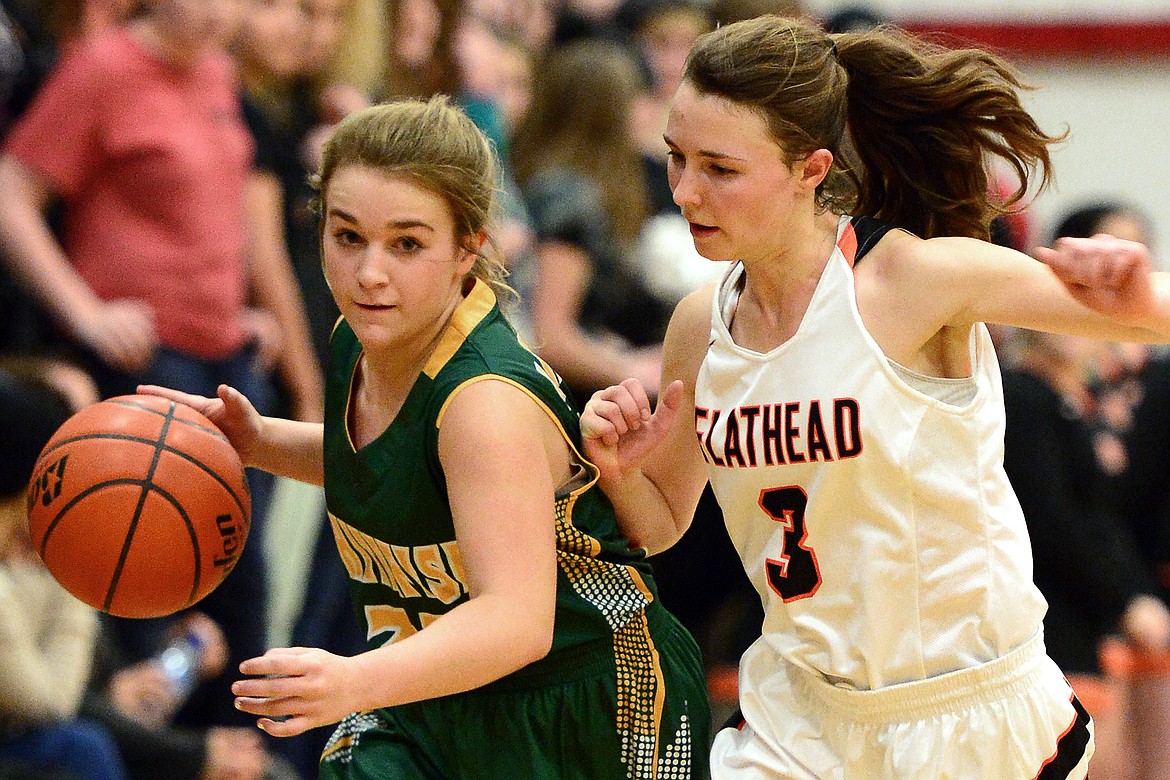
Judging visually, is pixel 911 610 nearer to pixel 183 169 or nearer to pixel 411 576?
pixel 411 576

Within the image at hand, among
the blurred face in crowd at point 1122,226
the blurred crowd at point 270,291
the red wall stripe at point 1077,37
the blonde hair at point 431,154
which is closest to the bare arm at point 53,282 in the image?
the blurred crowd at point 270,291

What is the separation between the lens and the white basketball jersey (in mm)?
2902

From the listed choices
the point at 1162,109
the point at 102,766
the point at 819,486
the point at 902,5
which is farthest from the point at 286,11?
the point at 1162,109

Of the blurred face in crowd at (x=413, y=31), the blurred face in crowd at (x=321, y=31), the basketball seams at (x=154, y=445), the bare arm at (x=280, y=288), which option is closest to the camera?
the basketball seams at (x=154, y=445)

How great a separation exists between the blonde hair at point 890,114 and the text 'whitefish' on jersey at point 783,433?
0.46 metres

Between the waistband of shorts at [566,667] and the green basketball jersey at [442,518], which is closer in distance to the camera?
the green basketball jersey at [442,518]

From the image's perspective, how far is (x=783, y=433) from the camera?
2953mm

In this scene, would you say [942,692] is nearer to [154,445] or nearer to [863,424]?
[863,424]

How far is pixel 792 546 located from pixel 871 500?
0.18 meters

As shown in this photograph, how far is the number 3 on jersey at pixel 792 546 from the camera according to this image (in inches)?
118

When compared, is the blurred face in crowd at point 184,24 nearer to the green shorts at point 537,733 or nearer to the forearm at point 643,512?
the forearm at point 643,512

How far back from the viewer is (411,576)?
3082mm

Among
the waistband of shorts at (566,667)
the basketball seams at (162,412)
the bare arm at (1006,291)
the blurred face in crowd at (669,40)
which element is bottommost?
the waistband of shorts at (566,667)

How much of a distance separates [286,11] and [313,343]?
119 cm
